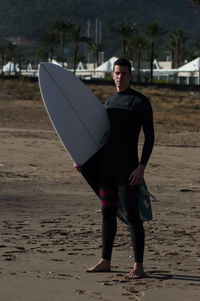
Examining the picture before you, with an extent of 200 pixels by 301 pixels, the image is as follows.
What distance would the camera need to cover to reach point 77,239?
6.61 metres

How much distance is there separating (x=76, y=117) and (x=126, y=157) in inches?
27.9

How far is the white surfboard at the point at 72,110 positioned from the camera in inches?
219

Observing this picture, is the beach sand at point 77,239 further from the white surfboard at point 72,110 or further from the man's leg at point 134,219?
the white surfboard at point 72,110

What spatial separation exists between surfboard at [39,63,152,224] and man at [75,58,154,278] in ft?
0.53

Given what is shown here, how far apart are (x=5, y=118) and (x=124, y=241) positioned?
2052cm

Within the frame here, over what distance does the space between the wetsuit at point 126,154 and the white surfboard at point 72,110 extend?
24cm

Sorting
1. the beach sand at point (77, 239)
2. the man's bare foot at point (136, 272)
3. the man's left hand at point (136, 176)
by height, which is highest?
the man's left hand at point (136, 176)

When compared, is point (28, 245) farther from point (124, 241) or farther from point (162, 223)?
point (162, 223)

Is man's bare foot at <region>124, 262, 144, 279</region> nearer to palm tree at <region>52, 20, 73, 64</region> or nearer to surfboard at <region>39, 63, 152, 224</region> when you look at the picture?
surfboard at <region>39, 63, 152, 224</region>

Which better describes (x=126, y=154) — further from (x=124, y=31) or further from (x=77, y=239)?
(x=124, y=31)

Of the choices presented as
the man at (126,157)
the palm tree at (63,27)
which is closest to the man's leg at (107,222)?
the man at (126,157)

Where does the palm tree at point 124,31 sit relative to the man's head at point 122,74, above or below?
above

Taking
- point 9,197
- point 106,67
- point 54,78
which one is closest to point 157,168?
point 9,197

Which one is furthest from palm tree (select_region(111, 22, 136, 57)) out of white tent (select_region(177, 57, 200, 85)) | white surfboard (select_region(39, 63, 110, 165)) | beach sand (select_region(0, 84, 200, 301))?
white surfboard (select_region(39, 63, 110, 165))
